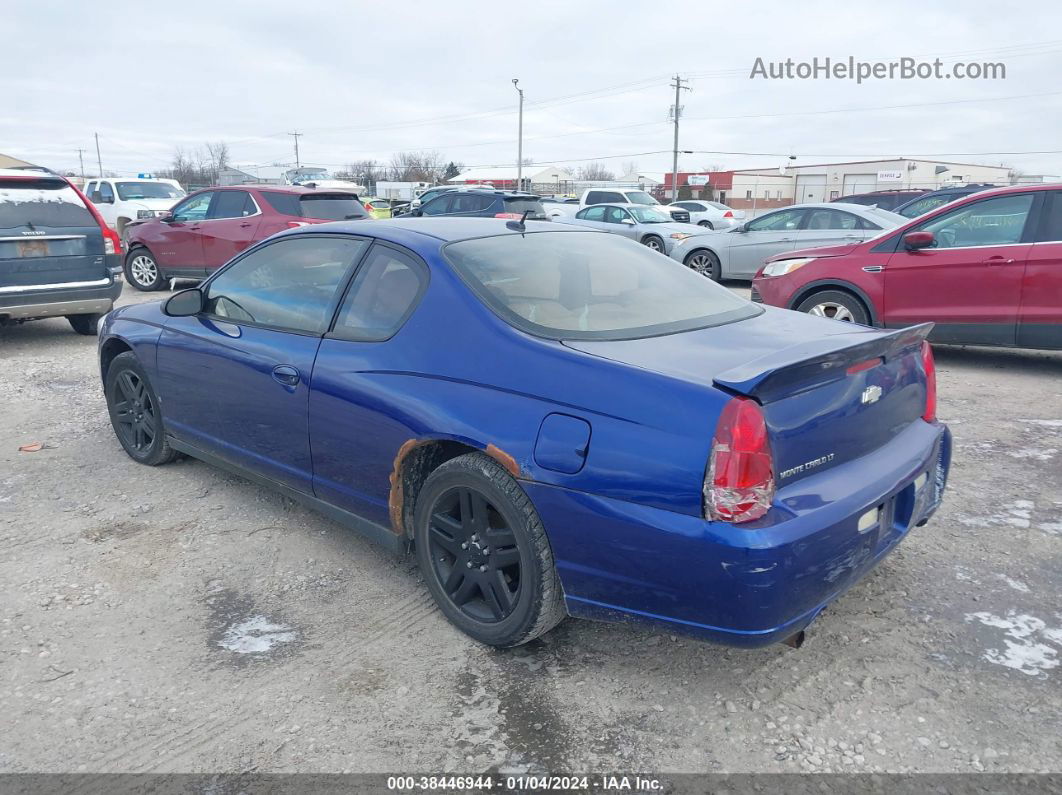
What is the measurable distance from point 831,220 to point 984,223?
16.4 feet

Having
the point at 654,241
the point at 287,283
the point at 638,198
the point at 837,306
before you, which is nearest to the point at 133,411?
the point at 287,283

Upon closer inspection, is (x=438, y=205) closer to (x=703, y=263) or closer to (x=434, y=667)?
(x=703, y=263)

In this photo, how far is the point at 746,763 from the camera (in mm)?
2445

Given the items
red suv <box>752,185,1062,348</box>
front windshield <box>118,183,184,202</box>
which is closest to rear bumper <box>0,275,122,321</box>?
red suv <box>752,185,1062,348</box>

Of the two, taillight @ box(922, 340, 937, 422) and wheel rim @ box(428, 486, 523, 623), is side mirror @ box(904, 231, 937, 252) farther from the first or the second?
wheel rim @ box(428, 486, 523, 623)

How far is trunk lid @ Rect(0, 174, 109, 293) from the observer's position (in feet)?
26.1

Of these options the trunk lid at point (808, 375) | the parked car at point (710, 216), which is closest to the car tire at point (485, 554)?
the trunk lid at point (808, 375)

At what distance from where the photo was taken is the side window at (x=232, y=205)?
11.7m

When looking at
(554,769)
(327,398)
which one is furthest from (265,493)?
(554,769)

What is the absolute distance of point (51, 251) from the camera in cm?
828

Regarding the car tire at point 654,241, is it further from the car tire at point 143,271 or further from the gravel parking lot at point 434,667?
the gravel parking lot at point 434,667

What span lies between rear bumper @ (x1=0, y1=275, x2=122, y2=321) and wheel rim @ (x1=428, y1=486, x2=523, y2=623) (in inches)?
267

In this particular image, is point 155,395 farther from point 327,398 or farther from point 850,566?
point 850,566

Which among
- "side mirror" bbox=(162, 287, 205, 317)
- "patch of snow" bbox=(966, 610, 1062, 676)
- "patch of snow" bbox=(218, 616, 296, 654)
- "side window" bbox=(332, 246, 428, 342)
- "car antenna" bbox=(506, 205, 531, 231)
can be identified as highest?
"car antenna" bbox=(506, 205, 531, 231)
